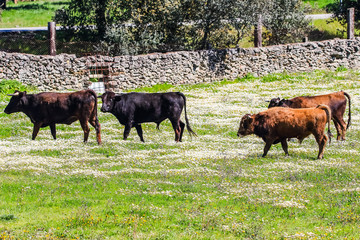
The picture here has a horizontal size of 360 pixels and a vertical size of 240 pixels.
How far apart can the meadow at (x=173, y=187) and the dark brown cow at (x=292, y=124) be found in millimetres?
611

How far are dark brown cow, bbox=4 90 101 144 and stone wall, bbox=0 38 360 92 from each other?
11545 mm

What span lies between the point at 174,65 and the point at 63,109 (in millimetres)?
16637

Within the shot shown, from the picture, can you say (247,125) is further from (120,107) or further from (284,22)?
(284,22)

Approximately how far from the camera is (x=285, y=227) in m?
12.5

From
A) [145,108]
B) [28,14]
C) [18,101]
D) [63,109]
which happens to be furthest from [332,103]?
[28,14]

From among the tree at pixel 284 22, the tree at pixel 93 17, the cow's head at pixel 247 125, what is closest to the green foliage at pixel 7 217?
the cow's head at pixel 247 125

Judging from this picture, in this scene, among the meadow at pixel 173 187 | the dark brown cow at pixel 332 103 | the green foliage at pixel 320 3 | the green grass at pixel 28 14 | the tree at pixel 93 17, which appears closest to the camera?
the meadow at pixel 173 187

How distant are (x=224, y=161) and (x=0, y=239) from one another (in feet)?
26.7

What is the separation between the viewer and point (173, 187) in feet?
51.0

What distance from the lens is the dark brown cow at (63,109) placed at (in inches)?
863

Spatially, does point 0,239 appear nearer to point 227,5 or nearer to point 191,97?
point 191,97

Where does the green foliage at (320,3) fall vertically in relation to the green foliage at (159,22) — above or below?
above

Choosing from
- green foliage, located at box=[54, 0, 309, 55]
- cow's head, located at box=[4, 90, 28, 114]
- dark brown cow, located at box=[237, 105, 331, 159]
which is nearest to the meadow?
dark brown cow, located at box=[237, 105, 331, 159]

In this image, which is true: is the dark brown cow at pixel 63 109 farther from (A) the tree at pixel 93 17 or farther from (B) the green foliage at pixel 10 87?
(A) the tree at pixel 93 17
